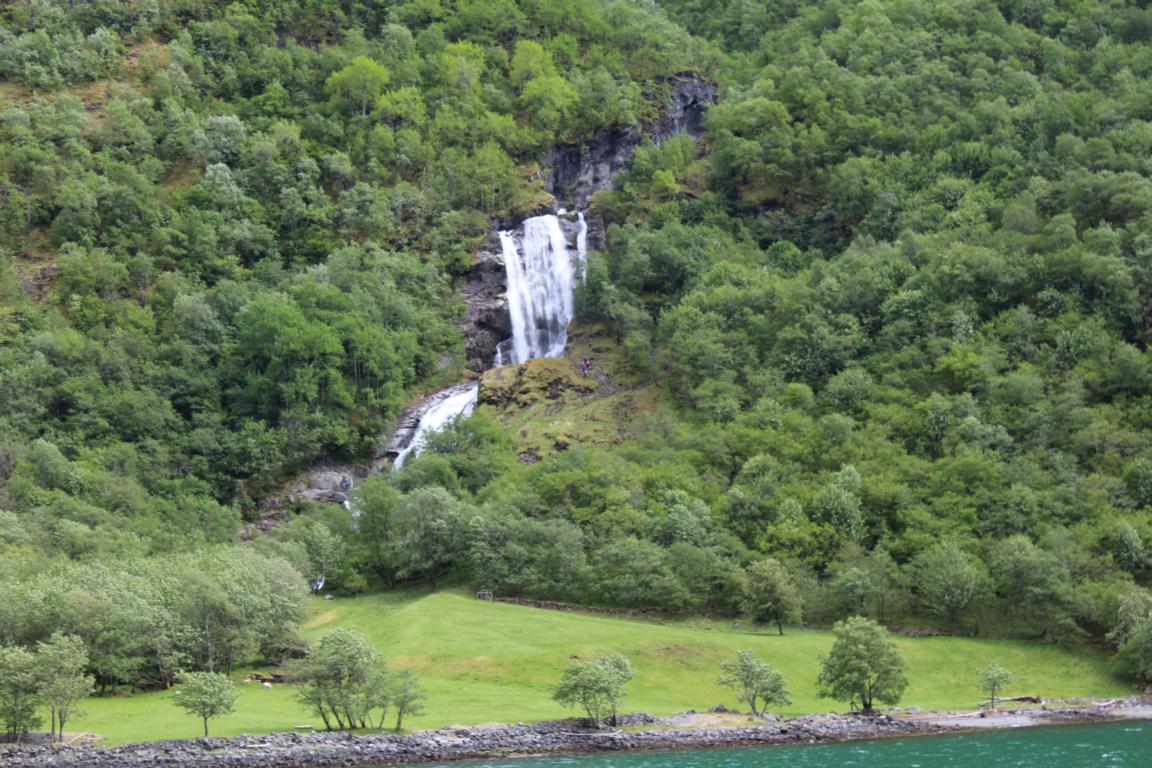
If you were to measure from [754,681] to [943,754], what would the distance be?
1491cm

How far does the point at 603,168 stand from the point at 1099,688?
102m

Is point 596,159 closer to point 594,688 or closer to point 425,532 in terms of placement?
point 425,532

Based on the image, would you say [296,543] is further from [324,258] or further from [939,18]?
[939,18]

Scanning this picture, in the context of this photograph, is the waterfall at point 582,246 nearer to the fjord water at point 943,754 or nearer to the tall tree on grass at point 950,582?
the tall tree on grass at point 950,582

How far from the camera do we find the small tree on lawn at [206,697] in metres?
72.0

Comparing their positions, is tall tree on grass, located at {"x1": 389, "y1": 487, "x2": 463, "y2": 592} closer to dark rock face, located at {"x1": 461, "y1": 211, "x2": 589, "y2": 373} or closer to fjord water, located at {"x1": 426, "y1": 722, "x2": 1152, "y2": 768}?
fjord water, located at {"x1": 426, "y1": 722, "x2": 1152, "y2": 768}

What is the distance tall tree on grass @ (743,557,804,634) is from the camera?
9681cm

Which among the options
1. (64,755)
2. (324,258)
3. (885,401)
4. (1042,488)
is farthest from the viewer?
(324,258)

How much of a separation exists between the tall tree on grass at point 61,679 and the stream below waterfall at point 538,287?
227 feet

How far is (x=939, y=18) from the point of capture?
170250 millimetres

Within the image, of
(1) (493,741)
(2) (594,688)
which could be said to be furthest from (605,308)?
(1) (493,741)

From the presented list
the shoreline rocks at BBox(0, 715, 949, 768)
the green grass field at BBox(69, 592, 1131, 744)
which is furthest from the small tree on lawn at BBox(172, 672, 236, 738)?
the green grass field at BBox(69, 592, 1131, 744)

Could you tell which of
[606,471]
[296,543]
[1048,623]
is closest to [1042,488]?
[1048,623]

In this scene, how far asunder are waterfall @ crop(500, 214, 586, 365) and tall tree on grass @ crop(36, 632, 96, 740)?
79.7 meters
